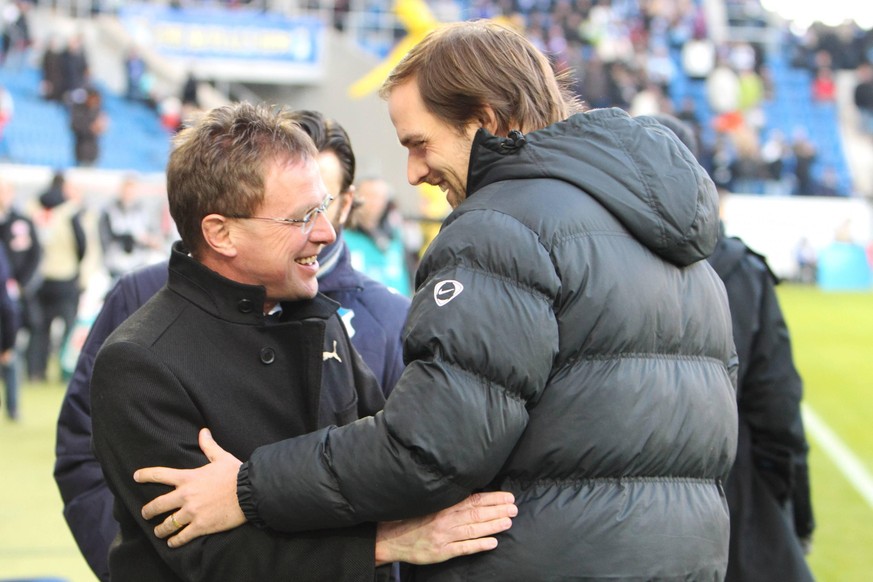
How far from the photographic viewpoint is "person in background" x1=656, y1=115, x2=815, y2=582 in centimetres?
347

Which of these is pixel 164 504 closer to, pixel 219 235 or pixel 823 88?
pixel 219 235

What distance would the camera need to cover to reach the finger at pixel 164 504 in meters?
2.07

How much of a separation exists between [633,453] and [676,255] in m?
0.36

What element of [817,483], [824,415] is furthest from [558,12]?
[817,483]

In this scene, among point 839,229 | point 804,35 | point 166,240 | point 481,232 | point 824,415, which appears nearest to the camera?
point 481,232

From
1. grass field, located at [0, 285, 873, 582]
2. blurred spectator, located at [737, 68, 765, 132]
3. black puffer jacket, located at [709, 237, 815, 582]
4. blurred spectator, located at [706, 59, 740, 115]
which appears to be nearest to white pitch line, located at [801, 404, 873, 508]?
grass field, located at [0, 285, 873, 582]

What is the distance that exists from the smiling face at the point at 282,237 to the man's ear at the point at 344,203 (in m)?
0.90

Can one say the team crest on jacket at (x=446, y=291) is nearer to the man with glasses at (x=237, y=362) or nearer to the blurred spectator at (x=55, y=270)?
the man with glasses at (x=237, y=362)

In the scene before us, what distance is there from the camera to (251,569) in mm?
2074

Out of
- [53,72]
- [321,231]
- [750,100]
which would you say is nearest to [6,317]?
[321,231]

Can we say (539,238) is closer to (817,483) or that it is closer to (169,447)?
(169,447)

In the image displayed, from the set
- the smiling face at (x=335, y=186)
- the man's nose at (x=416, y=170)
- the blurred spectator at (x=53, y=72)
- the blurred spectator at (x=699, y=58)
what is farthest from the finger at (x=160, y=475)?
the blurred spectator at (x=699, y=58)

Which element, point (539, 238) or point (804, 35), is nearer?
point (539, 238)

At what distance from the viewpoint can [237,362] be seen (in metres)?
2.22
